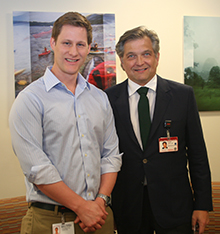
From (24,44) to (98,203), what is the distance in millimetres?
1981

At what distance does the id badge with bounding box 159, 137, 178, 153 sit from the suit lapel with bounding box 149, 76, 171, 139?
10cm

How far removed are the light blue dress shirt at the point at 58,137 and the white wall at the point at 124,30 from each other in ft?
4.77

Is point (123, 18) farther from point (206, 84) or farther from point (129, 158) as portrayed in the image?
point (129, 158)

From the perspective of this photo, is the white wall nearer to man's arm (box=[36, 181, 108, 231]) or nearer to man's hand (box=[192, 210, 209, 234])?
man's hand (box=[192, 210, 209, 234])

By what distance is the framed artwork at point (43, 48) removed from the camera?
109 inches

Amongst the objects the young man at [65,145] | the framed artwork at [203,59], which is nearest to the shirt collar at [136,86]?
the young man at [65,145]

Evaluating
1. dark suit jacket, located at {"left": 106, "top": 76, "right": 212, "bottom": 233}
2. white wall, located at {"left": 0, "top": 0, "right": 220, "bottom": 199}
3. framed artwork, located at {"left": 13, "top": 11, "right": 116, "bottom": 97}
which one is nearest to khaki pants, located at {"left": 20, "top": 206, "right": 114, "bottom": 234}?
dark suit jacket, located at {"left": 106, "top": 76, "right": 212, "bottom": 233}

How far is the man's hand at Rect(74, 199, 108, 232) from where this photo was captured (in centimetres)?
140

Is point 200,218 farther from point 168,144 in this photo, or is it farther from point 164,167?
point 168,144

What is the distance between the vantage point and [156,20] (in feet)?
10.1

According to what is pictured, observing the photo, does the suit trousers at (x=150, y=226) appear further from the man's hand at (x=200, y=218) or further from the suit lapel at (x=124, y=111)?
the suit lapel at (x=124, y=111)

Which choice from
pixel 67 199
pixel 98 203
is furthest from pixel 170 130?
pixel 67 199

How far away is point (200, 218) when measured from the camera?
6.13ft

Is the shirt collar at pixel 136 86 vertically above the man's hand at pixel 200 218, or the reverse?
the shirt collar at pixel 136 86
